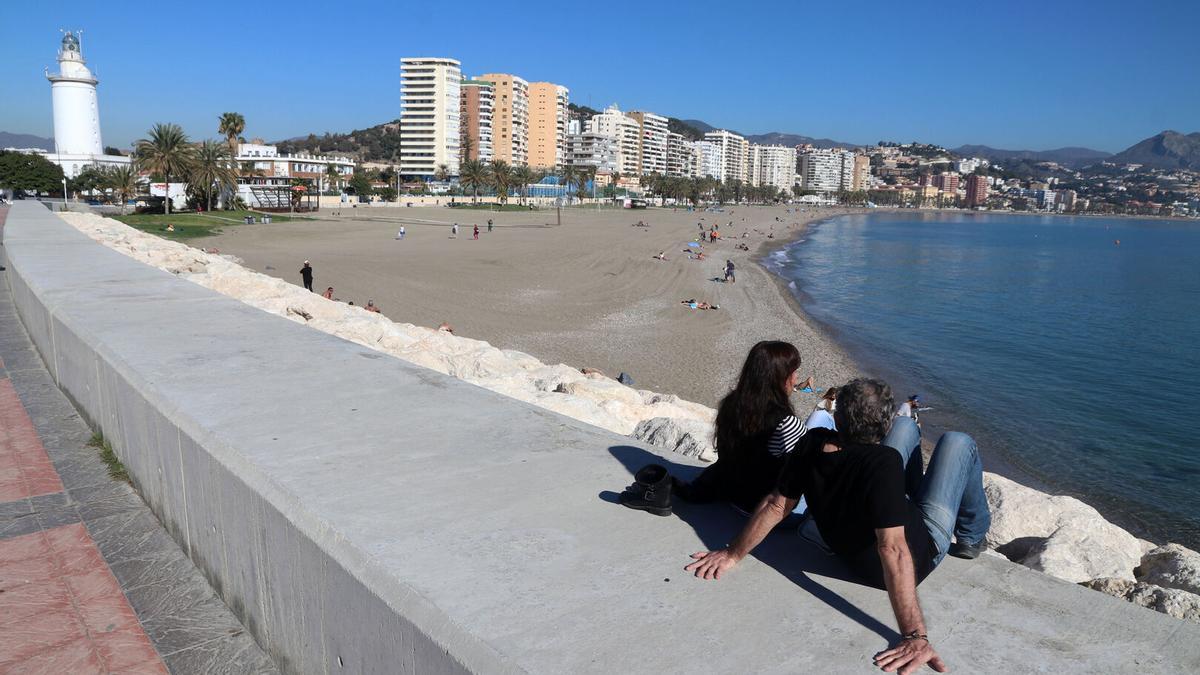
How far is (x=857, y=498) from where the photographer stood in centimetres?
264

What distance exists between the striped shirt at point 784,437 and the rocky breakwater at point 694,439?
1.66 meters

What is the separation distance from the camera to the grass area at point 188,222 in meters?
40.0

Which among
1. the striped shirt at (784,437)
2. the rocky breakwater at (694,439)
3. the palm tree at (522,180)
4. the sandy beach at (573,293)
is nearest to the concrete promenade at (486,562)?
the striped shirt at (784,437)

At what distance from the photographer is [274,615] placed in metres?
2.66

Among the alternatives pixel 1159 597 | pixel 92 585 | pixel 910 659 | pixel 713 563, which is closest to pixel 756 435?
pixel 713 563

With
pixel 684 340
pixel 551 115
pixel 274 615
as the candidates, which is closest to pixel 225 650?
pixel 274 615

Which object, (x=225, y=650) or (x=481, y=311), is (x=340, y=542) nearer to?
(x=225, y=650)

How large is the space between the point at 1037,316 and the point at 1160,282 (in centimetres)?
2405

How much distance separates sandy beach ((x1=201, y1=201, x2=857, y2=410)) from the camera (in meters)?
18.7

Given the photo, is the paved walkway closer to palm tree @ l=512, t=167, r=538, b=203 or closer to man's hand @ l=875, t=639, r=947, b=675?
man's hand @ l=875, t=639, r=947, b=675

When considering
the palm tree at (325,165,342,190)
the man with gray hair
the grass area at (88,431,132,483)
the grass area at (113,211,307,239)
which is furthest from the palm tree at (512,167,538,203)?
the man with gray hair

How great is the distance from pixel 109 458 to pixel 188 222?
48.9 metres

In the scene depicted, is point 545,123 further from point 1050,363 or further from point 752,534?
point 752,534

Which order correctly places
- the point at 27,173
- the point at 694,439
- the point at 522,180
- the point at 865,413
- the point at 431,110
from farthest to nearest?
the point at 431,110 → the point at 522,180 → the point at 27,173 → the point at 694,439 → the point at 865,413
